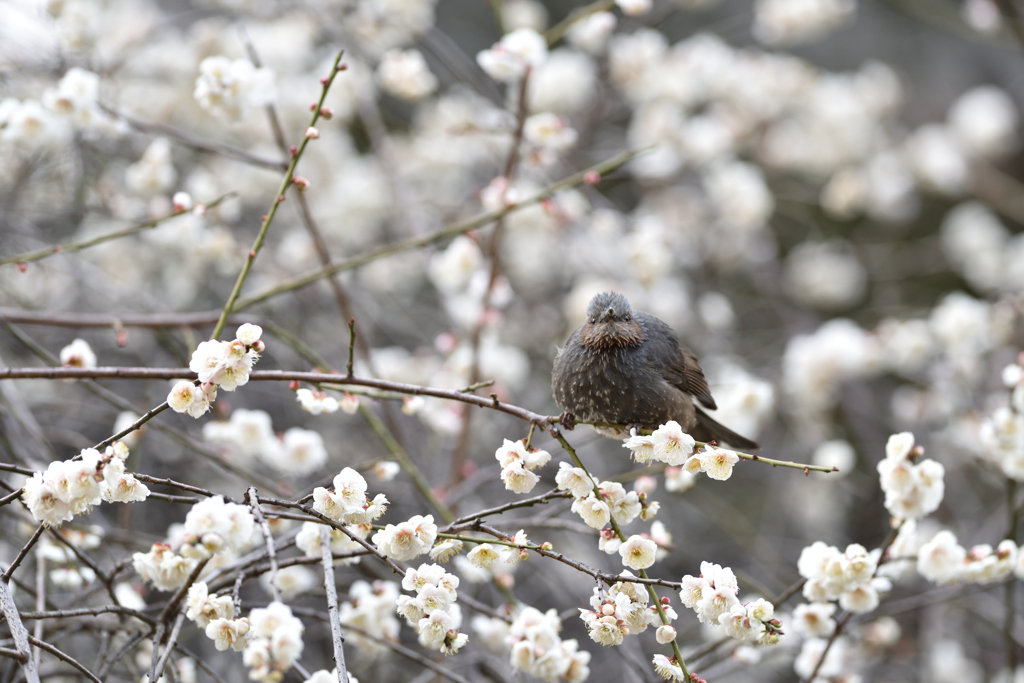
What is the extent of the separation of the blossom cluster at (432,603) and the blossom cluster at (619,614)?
0.25 metres

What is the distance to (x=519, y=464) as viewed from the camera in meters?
1.47

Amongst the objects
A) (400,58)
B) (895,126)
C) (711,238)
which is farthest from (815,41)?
(400,58)

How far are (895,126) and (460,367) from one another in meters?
4.75

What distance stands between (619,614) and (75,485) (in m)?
0.98

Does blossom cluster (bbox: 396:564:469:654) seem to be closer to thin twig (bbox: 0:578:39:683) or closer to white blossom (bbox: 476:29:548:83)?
thin twig (bbox: 0:578:39:683)

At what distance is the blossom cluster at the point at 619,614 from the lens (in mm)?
1438

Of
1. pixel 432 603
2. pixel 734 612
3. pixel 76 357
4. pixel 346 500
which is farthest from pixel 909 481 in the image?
pixel 76 357

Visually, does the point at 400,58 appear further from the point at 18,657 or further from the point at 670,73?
the point at 18,657

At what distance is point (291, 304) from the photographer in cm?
435

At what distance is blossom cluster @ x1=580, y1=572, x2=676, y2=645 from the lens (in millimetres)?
1438

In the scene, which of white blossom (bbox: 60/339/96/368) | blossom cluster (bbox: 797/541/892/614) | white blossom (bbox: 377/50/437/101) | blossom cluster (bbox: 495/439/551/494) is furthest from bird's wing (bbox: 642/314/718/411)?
white blossom (bbox: 377/50/437/101)

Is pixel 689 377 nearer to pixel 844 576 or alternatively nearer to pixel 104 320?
pixel 844 576

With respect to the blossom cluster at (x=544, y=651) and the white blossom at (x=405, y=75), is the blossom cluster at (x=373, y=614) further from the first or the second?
the white blossom at (x=405, y=75)

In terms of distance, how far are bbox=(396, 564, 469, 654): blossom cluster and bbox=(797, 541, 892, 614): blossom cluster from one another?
842mm
